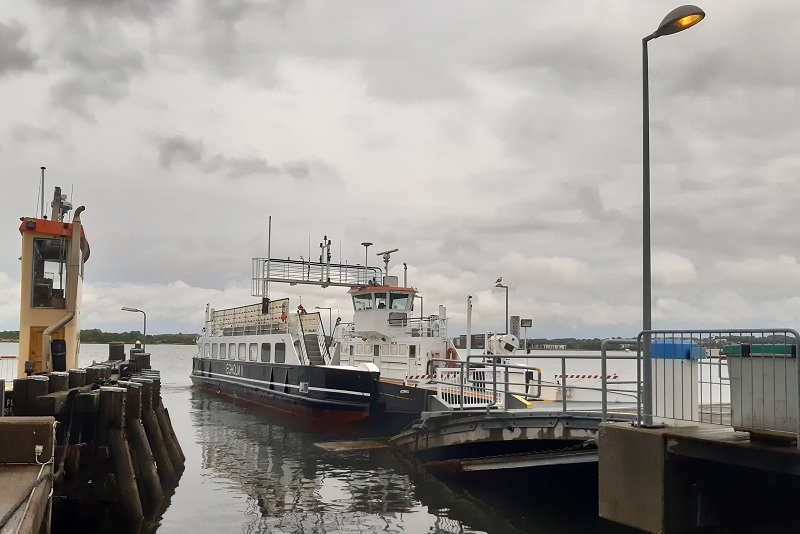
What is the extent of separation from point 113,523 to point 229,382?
76.4 feet

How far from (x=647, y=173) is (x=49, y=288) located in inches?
523

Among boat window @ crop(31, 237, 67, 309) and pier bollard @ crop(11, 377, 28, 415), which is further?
boat window @ crop(31, 237, 67, 309)

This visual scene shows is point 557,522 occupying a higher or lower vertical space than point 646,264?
lower

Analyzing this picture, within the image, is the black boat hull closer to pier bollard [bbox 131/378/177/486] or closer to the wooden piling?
pier bollard [bbox 131/378/177/486]

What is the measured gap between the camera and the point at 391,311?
26.4m

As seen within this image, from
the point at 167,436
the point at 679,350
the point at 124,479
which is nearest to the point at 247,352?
the point at 167,436

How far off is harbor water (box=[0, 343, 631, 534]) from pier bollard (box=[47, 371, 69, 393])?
2811 mm

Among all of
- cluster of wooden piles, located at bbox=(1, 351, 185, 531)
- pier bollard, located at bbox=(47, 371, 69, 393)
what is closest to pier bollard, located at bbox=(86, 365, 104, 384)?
cluster of wooden piles, located at bbox=(1, 351, 185, 531)

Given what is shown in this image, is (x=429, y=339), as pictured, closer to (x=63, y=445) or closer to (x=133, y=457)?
(x=133, y=457)

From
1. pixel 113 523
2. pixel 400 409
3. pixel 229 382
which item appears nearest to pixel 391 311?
pixel 400 409

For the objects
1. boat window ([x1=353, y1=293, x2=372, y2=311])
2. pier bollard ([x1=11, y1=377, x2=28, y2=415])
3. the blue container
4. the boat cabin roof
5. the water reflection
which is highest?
the boat cabin roof

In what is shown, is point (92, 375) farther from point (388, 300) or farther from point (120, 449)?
point (388, 300)

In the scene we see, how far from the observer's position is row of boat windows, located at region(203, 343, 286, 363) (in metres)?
28.6

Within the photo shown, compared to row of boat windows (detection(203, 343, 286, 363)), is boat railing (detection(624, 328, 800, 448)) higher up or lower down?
higher up
